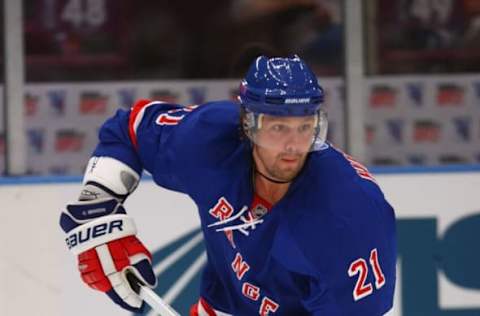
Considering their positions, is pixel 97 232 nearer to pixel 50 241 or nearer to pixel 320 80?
pixel 50 241

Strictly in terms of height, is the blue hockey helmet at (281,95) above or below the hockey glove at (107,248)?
above

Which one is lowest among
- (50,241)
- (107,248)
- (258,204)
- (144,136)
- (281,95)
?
(50,241)

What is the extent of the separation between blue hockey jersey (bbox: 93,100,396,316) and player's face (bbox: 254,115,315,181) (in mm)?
50

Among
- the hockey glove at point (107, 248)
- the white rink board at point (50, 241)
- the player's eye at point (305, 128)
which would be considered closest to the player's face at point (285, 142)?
the player's eye at point (305, 128)

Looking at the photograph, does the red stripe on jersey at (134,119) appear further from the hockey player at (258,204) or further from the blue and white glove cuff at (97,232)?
the blue and white glove cuff at (97,232)

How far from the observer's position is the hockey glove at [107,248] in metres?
3.07

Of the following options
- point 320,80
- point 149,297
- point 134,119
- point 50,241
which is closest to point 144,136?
point 134,119

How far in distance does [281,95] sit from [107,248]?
24.0 inches

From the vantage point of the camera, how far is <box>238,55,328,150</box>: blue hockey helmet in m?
2.72

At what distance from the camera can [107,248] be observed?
3.07m

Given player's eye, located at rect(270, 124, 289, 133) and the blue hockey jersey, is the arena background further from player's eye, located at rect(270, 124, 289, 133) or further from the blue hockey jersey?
player's eye, located at rect(270, 124, 289, 133)

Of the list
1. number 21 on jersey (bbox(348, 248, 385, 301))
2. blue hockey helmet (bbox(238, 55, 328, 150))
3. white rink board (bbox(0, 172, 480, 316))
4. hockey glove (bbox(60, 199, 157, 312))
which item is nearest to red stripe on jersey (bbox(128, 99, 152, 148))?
hockey glove (bbox(60, 199, 157, 312))

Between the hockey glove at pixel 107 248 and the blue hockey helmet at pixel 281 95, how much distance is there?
1.48 ft

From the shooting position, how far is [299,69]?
9.14 feet
